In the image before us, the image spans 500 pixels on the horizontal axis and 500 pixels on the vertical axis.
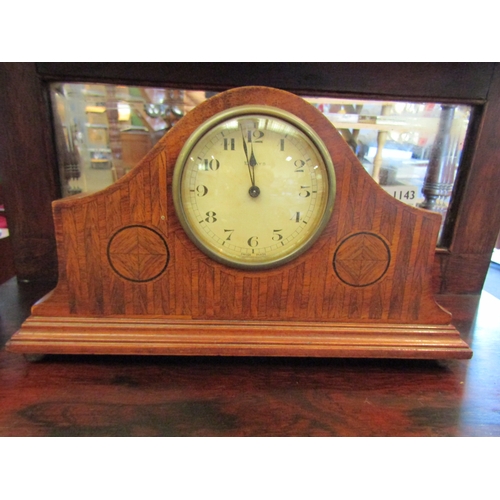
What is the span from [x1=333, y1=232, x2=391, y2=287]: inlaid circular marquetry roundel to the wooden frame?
47 centimetres

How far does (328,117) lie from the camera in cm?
91

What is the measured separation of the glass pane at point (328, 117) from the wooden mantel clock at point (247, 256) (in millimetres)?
401

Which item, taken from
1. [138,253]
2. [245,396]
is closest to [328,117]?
[138,253]

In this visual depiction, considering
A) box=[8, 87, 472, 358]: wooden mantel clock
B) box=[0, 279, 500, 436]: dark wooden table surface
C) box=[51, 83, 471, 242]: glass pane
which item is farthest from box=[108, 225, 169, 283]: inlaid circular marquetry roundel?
box=[51, 83, 471, 242]: glass pane

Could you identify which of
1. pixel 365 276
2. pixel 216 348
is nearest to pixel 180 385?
pixel 216 348

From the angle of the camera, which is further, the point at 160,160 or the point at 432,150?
the point at 432,150

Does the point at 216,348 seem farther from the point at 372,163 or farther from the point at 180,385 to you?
the point at 372,163

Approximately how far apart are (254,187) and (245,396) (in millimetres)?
351

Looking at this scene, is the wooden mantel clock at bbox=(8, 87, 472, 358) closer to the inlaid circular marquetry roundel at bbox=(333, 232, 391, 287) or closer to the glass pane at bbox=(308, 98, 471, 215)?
the inlaid circular marquetry roundel at bbox=(333, 232, 391, 287)

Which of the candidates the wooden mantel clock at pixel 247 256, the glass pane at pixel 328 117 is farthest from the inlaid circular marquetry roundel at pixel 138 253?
the glass pane at pixel 328 117

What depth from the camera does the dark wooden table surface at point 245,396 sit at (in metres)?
0.48

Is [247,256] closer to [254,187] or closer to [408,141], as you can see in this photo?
[254,187]

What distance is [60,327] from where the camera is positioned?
59 centimetres

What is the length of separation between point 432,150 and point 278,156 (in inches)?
24.9
